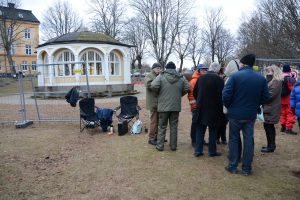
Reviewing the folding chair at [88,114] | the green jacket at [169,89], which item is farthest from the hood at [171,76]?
the folding chair at [88,114]

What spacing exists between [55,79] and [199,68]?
17.6 meters

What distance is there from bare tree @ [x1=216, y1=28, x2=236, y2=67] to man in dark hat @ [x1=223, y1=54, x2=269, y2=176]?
5578 cm

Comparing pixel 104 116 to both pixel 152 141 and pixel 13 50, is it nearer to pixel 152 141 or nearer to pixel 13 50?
pixel 152 141

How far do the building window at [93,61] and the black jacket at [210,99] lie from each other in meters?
18.0

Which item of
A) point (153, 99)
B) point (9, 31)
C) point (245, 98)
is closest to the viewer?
point (245, 98)

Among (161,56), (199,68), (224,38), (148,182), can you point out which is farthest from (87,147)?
(224,38)

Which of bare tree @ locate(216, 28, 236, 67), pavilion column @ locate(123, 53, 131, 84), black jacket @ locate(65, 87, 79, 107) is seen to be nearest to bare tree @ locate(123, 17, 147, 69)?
bare tree @ locate(216, 28, 236, 67)

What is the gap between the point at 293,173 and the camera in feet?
16.0

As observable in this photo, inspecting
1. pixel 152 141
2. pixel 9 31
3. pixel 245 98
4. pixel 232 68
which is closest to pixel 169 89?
pixel 232 68

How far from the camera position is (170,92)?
A: 600 centimetres

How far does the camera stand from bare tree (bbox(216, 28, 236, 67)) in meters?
58.8

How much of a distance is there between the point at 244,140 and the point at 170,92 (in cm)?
190

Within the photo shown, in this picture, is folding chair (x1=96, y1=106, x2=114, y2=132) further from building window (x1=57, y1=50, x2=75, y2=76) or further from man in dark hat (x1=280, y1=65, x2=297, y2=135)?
building window (x1=57, y1=50, x2=75, y2=76)

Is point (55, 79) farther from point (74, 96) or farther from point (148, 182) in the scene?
point (148, 182)
